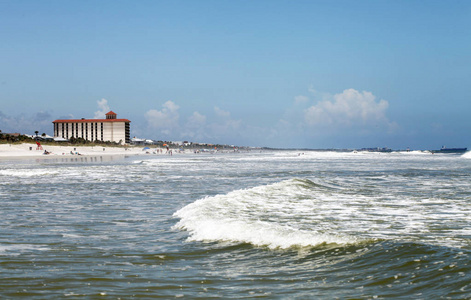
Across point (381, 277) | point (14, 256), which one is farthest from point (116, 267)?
point (381, 277)

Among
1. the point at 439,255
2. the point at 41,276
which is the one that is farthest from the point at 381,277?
the point at 41,276

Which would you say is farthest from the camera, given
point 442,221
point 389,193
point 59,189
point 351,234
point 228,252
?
point 59,189

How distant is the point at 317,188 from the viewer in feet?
73.0

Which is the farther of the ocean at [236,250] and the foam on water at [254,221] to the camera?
the foam on water at [254,221]

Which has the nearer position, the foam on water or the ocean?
the ocean

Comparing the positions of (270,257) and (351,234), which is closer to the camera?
(270,257)

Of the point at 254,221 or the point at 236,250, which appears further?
the point at 254,221

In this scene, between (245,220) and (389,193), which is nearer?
(245,220)

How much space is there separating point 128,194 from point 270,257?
12.5 metres

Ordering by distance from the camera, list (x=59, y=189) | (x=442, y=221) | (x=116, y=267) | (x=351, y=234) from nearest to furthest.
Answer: (x=116, y=267)
(x=351, y=234)
(x=442, y=221)
(x=59, y=189)

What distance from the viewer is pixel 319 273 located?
7078 mm

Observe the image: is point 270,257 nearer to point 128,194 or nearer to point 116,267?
point 116,267

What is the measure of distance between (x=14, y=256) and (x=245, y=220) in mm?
5809

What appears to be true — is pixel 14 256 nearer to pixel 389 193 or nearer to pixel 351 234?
pixel 351 234
